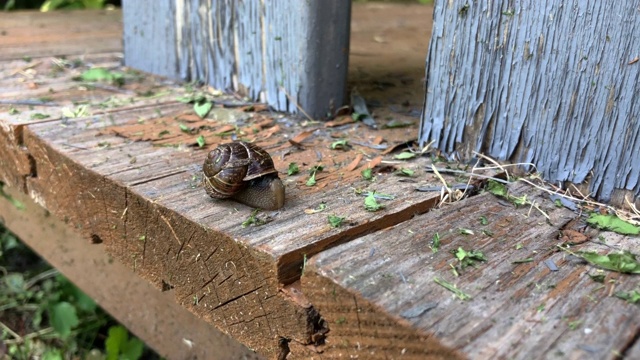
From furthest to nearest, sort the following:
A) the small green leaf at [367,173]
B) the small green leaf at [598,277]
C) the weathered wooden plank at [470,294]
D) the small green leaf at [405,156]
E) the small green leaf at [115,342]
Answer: the small green leaf at [115,342] < the small green leaf at [405,156] < the small green leaf at [367,173] < the small green leaf at [598,277] < the weathered wooden plank at [470,294]

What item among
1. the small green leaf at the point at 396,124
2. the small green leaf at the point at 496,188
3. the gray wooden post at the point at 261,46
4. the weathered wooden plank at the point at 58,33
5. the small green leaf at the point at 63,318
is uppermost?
the gray wooden post at the point at 261,46

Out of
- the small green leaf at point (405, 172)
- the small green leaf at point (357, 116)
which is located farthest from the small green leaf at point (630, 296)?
the small green leaf at point (357, 116)

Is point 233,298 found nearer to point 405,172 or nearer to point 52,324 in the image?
point 405,172

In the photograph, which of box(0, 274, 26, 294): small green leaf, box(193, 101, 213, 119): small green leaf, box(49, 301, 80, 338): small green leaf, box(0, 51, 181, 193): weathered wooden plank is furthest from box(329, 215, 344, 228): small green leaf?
box(0, 274, 26, 294): small green leaf

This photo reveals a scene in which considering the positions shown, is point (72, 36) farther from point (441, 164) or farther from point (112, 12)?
point (441, 164)

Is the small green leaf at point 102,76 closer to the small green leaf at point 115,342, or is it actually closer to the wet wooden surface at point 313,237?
the wet wooden surface at point 313,237

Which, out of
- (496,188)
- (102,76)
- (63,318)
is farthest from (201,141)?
(63,318)
